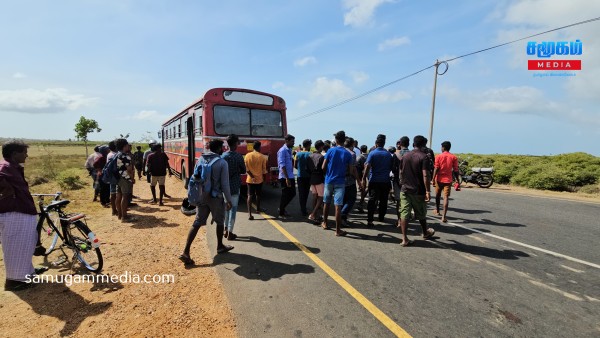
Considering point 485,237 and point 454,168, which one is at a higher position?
point 454,168

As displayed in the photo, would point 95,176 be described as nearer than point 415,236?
No

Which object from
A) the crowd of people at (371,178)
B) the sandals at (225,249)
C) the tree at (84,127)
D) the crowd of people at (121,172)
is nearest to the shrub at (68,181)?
the crowd of people at (121,172)

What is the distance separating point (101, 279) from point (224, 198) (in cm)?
205

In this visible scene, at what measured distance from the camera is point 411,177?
5348 millimetres

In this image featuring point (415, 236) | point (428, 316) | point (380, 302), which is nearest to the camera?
point (428, 316)

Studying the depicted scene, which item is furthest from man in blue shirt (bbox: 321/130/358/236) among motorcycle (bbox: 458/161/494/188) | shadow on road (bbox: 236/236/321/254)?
motorcycle (bbox: 458/161/494/188)

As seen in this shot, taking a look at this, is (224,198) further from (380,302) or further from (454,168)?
(454,168)

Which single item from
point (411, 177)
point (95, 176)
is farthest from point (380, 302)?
point (95, 176)

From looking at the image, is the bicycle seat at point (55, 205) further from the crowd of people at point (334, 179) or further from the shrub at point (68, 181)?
the shrub at point (68, 181)

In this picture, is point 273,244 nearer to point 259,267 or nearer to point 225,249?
point 225,249

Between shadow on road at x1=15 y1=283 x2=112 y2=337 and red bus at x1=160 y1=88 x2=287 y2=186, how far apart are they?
5014mm

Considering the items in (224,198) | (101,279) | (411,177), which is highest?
(411,177)

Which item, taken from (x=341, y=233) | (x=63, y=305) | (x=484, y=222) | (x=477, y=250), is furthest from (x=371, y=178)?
(x=63, y=305)

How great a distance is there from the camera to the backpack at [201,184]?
4383mm
